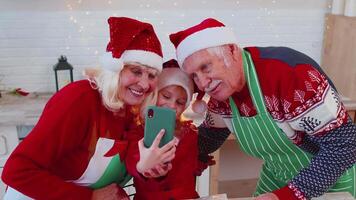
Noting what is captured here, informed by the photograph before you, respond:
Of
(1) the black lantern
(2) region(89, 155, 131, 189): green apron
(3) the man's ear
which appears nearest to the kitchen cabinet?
(1) the black lantern

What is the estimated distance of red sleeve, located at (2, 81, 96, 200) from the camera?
109 cm

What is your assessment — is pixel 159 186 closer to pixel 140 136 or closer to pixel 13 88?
pixel 140 136

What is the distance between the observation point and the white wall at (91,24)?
2.32 meters

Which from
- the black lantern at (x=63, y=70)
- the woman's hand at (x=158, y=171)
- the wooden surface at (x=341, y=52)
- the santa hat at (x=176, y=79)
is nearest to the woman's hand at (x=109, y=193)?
the woman's hand at (x=158, y=171)

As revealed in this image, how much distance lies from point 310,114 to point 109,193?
595mm

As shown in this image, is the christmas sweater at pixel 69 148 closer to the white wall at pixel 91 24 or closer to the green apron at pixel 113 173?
the green apron at pixel 113 173

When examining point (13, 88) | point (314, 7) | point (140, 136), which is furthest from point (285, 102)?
point (13, 88)

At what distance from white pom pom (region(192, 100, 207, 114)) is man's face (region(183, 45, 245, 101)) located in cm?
16

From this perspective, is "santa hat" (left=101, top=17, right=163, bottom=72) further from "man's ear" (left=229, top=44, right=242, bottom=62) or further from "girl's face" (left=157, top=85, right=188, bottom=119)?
"man's ear" (left=229, top=44, right=242, bottom=62)

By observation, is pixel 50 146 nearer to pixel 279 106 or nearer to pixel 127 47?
pixel 127 47

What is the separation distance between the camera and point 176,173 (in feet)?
4.27

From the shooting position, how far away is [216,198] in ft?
3.54

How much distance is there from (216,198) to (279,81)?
1.15 feet

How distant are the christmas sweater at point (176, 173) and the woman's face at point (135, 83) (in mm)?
109
